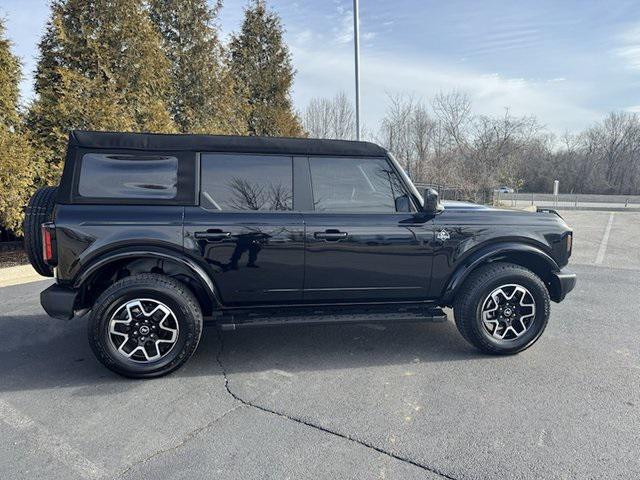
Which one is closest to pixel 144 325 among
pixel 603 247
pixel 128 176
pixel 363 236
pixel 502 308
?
pixel 128 176

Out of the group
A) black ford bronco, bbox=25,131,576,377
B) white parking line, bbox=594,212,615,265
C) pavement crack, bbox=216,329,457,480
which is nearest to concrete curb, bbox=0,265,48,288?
black ford bronco, bbox=25,131,576,377

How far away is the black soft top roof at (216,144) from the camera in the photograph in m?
3.21

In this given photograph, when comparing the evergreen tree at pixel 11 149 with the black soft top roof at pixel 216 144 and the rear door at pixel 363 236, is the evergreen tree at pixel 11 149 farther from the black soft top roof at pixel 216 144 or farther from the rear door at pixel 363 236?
the rear door at pixel 363 236

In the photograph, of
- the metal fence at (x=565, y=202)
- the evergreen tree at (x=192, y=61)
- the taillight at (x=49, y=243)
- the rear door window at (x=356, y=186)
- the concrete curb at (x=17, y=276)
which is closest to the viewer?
the taillight at (x=49, y=243)

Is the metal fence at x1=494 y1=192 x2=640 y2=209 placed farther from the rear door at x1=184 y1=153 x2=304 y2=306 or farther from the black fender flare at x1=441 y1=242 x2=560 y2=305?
the rear door at x1=184 y1=153 x2=304 y2=306

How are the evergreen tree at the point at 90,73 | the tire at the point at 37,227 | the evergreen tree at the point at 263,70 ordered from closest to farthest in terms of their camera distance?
the tire at the point at 37,227 → the evergreen tree at the point at 90,73 → the evergreen tree at the point at 263,70

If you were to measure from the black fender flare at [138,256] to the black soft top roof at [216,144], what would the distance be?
85 cm

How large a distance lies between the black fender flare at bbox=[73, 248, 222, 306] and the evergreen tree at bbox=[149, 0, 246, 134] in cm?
781

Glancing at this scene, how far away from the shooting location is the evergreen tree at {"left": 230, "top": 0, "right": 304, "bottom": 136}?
520 inches

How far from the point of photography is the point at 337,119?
24984 millimetres

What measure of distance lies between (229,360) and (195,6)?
10.4m

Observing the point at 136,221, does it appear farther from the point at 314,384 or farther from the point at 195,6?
the point at 195,6

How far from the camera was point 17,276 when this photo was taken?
636 centimetres

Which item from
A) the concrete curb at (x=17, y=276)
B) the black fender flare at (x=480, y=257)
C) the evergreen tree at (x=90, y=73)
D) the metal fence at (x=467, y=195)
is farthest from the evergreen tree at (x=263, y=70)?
the black fender flare at (x=480, y=257)
